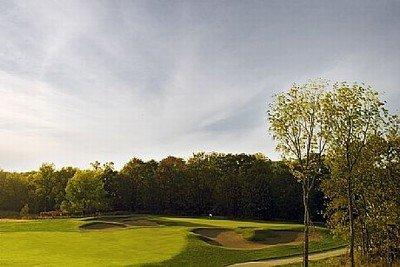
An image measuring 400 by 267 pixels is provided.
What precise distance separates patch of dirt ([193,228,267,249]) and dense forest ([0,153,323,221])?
1795 inches

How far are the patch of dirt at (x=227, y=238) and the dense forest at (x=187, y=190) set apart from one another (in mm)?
45593

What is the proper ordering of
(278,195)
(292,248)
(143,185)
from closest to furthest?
(292,248), (278,195), (143,185)

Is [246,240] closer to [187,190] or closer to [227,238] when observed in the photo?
[227,238]

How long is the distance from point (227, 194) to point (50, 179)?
55.4 metres

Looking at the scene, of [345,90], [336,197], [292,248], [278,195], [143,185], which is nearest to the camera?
[345,90]

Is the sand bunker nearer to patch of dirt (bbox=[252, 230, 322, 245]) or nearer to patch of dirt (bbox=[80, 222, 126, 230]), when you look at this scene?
patch of dirt (bbox=[252, 230, 322, 245])

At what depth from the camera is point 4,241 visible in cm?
5578

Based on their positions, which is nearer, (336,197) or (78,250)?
(336,197)

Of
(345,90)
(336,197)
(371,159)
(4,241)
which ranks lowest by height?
(4,241)

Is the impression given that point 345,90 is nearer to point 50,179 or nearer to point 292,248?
point 292,248

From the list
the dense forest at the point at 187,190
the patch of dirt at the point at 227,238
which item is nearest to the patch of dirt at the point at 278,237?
the patch of dirt at the point at 227,238

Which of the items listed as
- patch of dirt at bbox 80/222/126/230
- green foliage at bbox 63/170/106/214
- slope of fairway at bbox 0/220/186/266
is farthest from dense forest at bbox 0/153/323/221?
slope of fairway at bbox 0/220/186/266

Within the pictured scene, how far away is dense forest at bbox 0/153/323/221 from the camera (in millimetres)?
111125

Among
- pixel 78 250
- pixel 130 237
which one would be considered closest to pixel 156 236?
pixel 130 237
